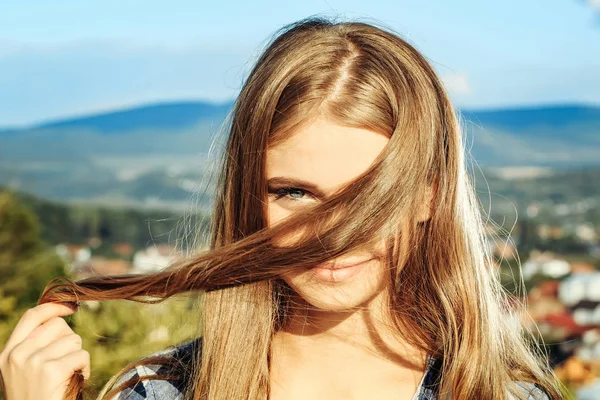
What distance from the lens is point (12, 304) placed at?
253 inches

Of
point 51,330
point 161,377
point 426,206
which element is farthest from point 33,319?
point 426,206

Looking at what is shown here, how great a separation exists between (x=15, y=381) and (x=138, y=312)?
13.8 feet

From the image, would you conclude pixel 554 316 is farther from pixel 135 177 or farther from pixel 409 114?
pixel 135 177

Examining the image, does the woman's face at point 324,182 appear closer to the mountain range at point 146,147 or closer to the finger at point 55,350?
the finger at point 55,350

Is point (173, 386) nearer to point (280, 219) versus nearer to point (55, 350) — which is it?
point (55, 350)

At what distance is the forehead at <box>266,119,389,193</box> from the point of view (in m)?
1.85

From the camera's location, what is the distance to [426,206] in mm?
2096

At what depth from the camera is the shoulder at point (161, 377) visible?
208cm

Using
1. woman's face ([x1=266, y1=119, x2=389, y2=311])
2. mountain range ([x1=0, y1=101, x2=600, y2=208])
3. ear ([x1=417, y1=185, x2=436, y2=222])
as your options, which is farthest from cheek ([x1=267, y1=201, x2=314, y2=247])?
mountain range ([x1=0, y1=101, x2=600, y2=208])

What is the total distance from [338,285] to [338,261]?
0.20ft

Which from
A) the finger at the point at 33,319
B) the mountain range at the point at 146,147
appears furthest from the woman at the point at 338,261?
the mountain range at the point at 146,147

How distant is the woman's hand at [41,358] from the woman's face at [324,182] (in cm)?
53

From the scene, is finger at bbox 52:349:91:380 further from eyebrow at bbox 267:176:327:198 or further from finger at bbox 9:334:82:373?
eyebrow at bbox 267:176:327:198

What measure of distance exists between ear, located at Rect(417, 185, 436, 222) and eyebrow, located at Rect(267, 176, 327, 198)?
32cm
